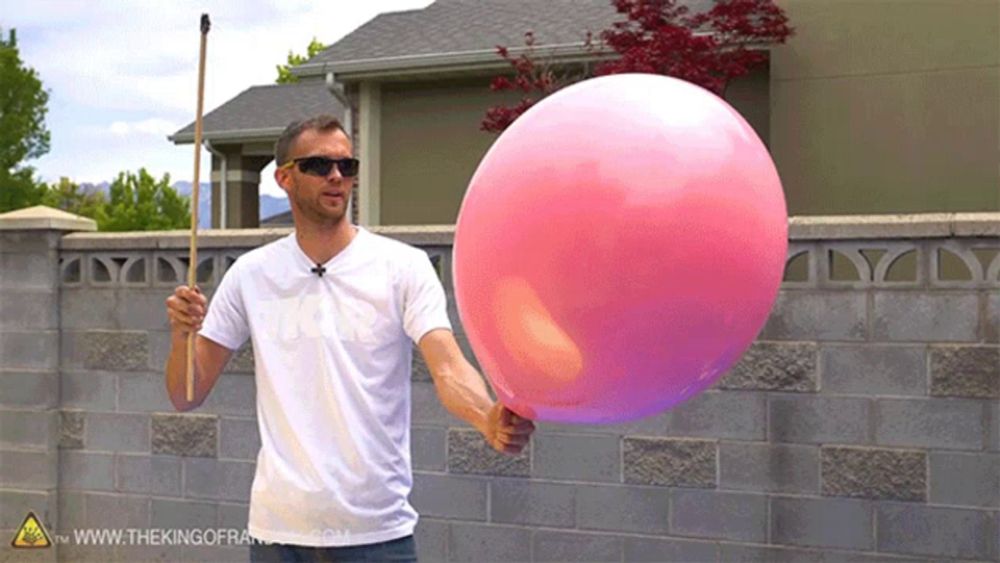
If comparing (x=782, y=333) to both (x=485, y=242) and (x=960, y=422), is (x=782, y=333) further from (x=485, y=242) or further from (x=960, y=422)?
(x=485, y=242)

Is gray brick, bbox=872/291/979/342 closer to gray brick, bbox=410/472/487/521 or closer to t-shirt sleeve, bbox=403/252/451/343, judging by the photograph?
gray brick, bbox=410/472/487/521

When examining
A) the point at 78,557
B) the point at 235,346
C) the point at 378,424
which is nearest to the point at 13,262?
the point at 78,557

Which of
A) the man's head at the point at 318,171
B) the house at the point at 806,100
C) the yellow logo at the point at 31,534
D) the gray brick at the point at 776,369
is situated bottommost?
the yellow logo at the point at 31,534

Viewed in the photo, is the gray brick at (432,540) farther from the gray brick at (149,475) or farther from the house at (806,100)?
the house at (806,100)

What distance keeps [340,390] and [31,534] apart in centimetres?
416

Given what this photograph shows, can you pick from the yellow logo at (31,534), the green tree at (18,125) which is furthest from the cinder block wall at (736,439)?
the green tree at (18,125)

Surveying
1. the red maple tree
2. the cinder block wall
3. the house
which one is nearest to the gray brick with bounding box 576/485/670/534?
the cinder block wall

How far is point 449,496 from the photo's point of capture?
5918 millimetres

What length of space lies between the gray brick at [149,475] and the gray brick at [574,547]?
1860 millimetres

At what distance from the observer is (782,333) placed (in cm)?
528

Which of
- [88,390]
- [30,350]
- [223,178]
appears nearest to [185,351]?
[88,390]

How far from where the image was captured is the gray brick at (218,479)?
6340 millimetres

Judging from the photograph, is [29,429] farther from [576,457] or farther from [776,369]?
[776,369]

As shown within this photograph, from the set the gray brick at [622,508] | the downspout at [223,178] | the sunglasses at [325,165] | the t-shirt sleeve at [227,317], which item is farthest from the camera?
the downspout at [223,178]
